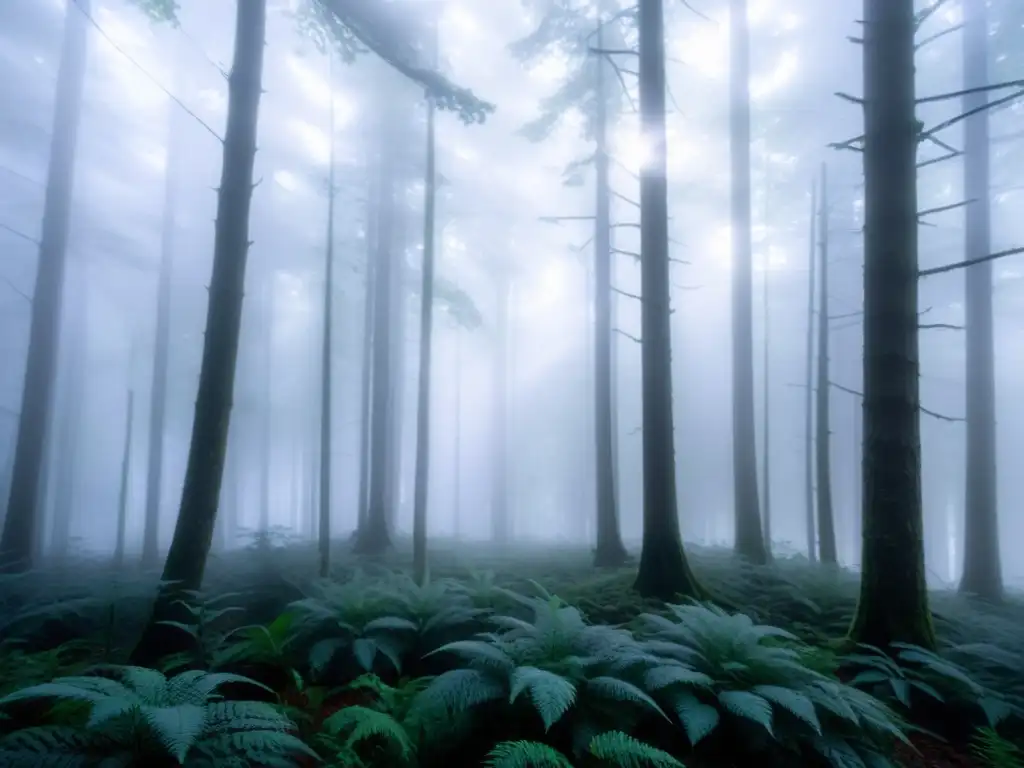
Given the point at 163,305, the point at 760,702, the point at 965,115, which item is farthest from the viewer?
the point at 163,305

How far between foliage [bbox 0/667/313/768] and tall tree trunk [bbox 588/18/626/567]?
9.79m

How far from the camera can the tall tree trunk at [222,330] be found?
677 cm

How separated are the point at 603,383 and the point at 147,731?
11291 millimetres

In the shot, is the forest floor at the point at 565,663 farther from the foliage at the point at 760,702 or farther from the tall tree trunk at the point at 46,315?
the tall tree trunk at the point at 46,315

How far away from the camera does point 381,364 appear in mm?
16641

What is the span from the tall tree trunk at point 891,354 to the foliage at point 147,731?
5.79 metres

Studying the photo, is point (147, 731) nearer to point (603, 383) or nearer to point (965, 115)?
point (965, 115)

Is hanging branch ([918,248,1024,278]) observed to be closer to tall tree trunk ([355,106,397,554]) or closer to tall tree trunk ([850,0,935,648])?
tall tree trunk ([850,0,935,648])

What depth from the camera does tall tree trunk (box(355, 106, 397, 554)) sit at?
51.2 feet

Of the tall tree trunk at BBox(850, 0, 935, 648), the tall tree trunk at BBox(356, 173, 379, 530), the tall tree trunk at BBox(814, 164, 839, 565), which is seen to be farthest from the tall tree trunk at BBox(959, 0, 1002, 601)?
the tall tree trunk at BBox(356, 173, 379, 530)

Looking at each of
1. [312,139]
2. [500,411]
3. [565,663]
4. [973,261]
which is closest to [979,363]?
[973,261]

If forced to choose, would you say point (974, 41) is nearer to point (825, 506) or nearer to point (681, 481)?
point (825, 506)

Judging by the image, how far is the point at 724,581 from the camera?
874 centimetres

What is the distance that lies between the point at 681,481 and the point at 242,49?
143ft
